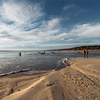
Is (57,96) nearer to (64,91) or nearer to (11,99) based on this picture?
(64,91)

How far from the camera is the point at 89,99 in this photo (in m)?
2.84

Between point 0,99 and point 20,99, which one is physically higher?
point 20,99

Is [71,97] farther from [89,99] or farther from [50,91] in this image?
[50,91]

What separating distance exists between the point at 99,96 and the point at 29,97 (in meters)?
3.33

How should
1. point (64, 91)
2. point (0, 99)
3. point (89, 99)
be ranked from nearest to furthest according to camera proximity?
point (89, 99)
point (0, 99)
point (64, 91)

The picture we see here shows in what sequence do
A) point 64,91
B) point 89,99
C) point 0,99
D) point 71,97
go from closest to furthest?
point 89,99
point 71,97
point 0,99
point 64,91

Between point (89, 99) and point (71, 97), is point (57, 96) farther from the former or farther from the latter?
point (89, 99)

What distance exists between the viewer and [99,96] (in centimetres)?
301

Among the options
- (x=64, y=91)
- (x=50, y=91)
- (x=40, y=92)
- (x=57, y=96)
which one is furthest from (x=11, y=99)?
(x=64, y=91)

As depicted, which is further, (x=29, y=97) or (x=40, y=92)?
(x=40, y=92)

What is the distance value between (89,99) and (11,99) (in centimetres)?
358

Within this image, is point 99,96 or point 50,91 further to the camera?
point 50,91

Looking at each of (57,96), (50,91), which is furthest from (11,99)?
(57,96)

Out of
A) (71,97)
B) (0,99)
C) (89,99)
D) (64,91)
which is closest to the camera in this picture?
(89,99)
